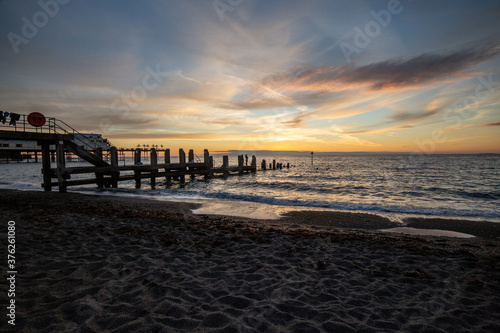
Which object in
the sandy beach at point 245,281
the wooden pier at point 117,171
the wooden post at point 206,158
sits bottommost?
the sandy beach at point 245,281

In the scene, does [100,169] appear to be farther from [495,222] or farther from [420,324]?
[495,222]

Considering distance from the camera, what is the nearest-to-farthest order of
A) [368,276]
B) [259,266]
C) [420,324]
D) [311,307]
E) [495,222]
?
1. [420,324]
2. [311,307]
3. [368,276]
4. [259,266]
5. [495,222]

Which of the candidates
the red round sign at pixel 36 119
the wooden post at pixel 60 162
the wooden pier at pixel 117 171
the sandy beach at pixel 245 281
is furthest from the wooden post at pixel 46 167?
the sandy beach at pixel 245 281

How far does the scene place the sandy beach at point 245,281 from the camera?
9.68 feet

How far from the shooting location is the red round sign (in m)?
14.0

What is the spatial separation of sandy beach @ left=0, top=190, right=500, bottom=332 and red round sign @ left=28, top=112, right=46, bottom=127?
10.0 meters

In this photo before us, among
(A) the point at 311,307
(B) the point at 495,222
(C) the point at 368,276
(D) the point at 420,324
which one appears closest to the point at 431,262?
(C) the point at 368,276

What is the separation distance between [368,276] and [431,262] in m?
1.77

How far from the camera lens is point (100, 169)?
56.5ft

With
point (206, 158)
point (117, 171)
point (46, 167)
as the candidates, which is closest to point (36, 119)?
point (46, 167)

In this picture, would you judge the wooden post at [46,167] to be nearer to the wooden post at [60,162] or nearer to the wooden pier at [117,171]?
the wooden pier at [117,171]

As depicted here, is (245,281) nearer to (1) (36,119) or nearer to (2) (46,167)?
(1) (36,119)

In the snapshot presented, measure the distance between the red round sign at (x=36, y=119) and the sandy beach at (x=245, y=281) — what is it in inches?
395

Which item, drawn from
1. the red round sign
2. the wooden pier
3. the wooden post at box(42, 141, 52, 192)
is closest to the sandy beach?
the wooden pier
